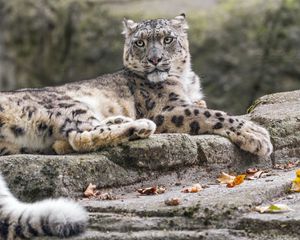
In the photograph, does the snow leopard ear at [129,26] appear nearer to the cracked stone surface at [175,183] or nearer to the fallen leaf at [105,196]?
the cracked stone surface at [175,183]

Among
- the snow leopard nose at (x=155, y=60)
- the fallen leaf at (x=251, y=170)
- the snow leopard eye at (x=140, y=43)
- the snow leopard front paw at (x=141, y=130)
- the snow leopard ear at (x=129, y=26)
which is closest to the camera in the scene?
the snow leopard front paw at (x=141, y=130)

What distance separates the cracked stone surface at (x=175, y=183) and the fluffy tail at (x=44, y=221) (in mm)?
101

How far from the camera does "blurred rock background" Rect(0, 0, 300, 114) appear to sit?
1366 centimetres

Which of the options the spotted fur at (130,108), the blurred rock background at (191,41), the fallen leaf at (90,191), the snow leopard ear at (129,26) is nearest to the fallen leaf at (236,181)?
the spotted fur at (130,108)

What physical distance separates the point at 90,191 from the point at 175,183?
0.70 metres

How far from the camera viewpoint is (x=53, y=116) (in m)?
5.92

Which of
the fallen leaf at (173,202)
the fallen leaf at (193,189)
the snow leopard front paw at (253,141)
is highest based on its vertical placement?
the snow leopard front paw at (253,141)

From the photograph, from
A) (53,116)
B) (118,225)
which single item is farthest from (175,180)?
(118,225)

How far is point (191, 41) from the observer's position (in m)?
13.9

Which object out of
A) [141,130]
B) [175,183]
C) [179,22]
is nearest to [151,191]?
[175,183]

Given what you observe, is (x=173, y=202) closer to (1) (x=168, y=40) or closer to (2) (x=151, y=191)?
(2) (x=151, y=191)

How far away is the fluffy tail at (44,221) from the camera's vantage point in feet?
14.0

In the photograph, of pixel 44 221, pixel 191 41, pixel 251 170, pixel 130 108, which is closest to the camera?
pixel 44 221

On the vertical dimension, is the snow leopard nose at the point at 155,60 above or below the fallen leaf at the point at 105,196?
above
